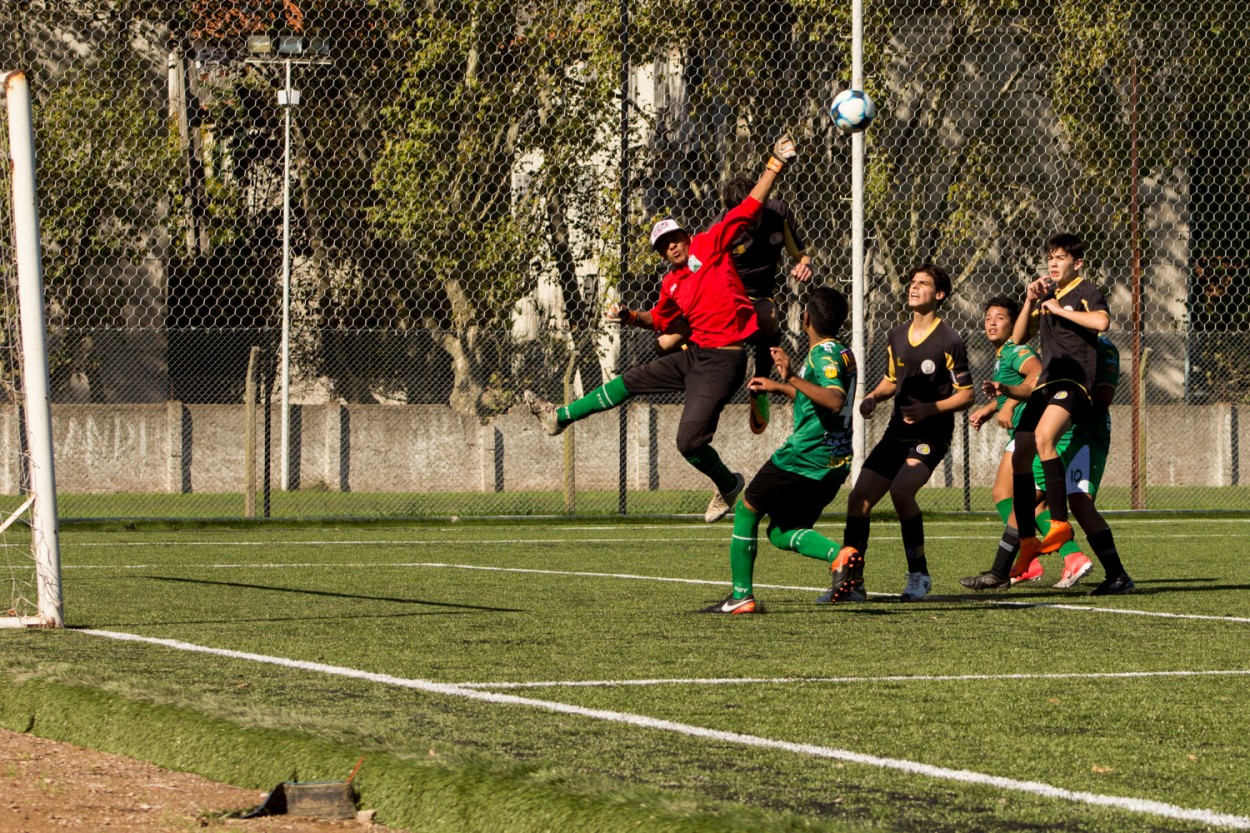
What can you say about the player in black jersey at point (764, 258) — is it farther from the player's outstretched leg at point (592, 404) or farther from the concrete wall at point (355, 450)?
the concrete wall at point (355, 450)

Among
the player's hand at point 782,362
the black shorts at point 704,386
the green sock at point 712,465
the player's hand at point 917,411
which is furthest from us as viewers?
the green sock at point 712,465

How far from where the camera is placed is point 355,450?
21000 millimetres

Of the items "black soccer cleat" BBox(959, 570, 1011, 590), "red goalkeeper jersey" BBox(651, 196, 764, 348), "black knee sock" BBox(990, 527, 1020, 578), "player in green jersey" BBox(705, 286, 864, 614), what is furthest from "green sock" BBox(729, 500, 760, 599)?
"black knee sock" BBox(990, 527, 1020, 578)

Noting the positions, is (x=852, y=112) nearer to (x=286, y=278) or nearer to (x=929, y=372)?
(x=929, y=372)

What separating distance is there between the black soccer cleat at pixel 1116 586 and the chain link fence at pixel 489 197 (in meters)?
7.65

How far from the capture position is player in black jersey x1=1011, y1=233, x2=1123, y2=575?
10.2 metres

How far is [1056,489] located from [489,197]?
9.67 metres

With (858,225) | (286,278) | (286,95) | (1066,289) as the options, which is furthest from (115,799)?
(286,278)

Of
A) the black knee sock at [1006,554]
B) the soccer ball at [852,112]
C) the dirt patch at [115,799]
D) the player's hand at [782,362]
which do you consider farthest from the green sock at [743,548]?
the dirt patch at [115,799]

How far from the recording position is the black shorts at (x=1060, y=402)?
10.3 metres

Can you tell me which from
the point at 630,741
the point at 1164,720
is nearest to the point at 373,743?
the point at 630,741

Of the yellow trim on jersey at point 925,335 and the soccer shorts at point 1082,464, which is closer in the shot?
the yellow trim on jersey at point 925,335

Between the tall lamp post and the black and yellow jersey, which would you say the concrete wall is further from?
the black and yellow jersey

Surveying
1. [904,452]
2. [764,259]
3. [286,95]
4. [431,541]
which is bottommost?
[431,541]
